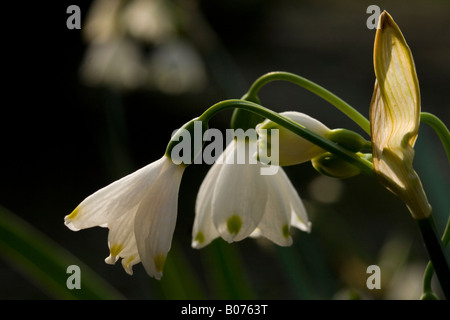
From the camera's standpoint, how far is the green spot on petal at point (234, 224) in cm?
48

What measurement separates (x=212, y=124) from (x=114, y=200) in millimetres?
2427

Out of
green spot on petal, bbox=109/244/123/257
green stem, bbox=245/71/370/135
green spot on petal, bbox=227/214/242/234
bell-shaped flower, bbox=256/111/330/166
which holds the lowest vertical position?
green spot on petal, bbox=109/244/123/257

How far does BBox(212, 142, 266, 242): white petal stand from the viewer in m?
0.48

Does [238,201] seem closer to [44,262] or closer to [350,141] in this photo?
[350,141]

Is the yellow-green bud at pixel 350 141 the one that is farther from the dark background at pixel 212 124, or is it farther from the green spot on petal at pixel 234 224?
the dark background at pixel 212 124

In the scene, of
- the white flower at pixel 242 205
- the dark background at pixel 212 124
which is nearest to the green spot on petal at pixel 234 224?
the white flower at pixel 242 205

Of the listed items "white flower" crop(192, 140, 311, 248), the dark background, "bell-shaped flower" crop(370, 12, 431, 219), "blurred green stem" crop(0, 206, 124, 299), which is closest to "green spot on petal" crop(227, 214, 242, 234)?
"white flower" crop(192, 140, 311, 248)

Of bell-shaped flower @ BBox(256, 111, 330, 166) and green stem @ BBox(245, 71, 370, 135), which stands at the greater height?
green stem @ BBox(245, 71, 370, 135)

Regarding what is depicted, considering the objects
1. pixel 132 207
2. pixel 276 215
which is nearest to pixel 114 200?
pixel 132 207

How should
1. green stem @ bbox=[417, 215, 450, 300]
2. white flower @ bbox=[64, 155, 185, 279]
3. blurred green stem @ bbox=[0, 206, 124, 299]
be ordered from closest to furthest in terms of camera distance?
1. green stem @ bbox=[417, 215, 450, 300]
2. white flower @ bbox=[64, 155, 185, 279]
3. blurred green stem @ bbox=[0, 206, 124, 299]

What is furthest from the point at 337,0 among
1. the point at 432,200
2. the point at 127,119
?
the point at 432,200

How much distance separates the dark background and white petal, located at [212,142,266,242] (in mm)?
522

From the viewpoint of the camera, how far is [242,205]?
49 centimetres

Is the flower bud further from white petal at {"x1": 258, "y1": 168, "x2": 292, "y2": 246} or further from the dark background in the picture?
the dark background
